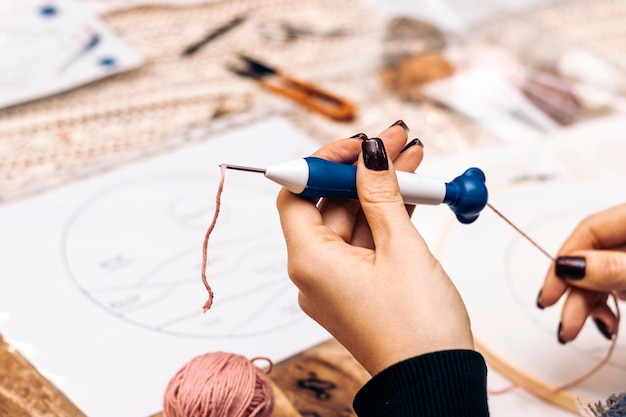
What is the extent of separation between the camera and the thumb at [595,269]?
0.56m

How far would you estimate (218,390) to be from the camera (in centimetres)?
51

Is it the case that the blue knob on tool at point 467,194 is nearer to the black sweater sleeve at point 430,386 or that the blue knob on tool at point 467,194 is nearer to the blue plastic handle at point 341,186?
the blue plastic handle at point 341,186

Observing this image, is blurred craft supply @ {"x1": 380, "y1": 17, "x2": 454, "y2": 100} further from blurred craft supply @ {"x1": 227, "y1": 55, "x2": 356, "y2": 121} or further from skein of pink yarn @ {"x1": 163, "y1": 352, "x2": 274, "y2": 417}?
skein of pink yarn @ {"x1": 163, "y1": 352, "x2": 274, "y2": 417}

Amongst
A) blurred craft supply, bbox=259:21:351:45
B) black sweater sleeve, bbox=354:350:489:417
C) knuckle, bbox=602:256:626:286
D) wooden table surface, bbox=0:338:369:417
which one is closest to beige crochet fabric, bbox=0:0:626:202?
blurred craft supply, bbox=259:21:351:45

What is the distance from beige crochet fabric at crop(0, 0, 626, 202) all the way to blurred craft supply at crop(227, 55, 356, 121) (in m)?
0.01

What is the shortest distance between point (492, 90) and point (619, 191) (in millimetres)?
236

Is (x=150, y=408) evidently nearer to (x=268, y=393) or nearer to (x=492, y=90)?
(x=268, y=393)

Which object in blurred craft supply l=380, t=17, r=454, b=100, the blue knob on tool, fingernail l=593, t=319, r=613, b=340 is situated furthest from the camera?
blurred craft supply l=380, t=17, r=454, b=100

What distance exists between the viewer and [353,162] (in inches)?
20.8

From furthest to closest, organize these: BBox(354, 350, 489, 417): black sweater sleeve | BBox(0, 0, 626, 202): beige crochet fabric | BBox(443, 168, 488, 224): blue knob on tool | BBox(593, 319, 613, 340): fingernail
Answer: BBox(0, 0, 626, 202): beige crochet fabric → BBox(593, 319, 613, 340): fingernail → BBox(443, 168, 488, 224): blue knob on tool → BBox(354, 350, 489, 417): black sweater sleeve

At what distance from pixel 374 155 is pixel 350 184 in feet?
0.08

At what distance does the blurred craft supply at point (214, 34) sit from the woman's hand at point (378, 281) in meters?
0.55

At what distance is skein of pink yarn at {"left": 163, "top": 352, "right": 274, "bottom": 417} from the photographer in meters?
0.51

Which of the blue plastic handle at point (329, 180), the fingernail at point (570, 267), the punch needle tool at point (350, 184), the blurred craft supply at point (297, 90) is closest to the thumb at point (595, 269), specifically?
the fingernail at point (570, 267)
